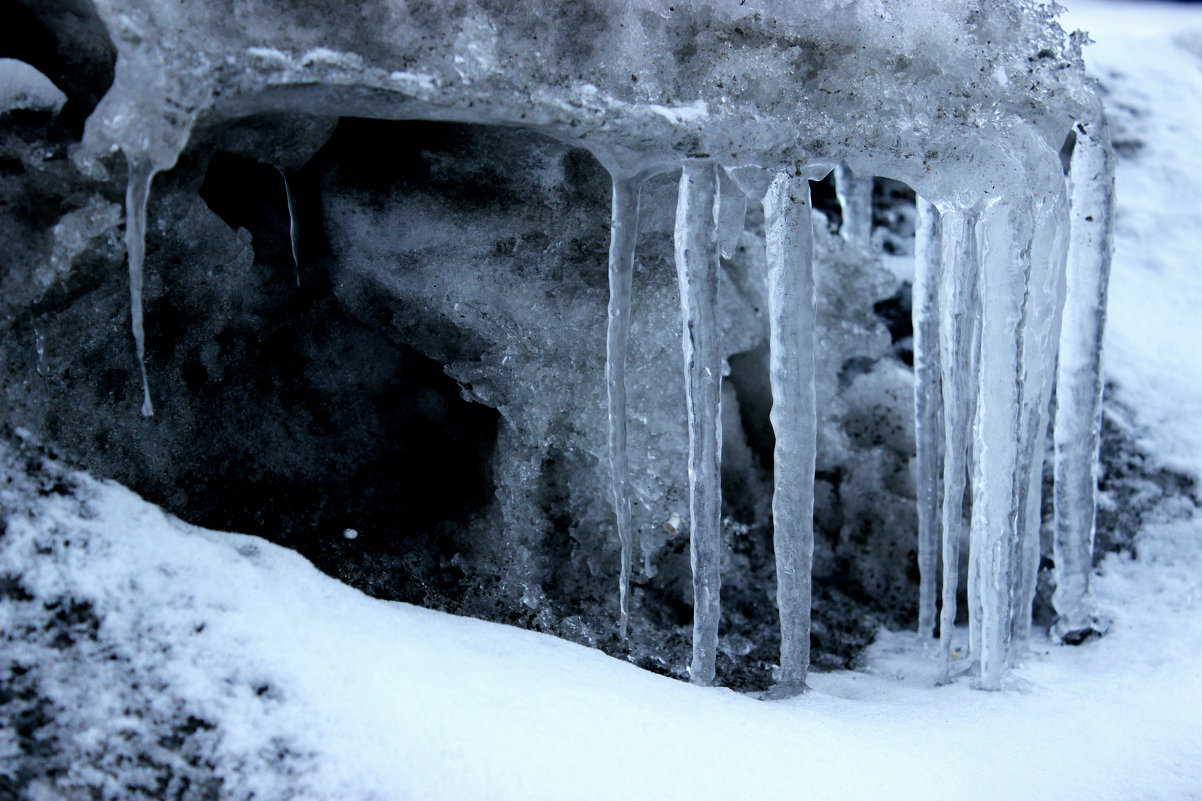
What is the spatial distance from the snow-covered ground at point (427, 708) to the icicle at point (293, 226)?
0.56m

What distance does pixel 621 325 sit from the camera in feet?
4.77

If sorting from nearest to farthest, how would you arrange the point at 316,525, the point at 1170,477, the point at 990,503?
the point at 990,503 → the point at 316,525 → the point at 1170,477

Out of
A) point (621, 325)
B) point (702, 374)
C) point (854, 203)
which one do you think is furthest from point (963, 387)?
point (854, 203)

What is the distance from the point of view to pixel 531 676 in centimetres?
129

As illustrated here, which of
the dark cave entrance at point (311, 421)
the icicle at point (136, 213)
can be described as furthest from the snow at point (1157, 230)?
the icicle at point (136, 213)

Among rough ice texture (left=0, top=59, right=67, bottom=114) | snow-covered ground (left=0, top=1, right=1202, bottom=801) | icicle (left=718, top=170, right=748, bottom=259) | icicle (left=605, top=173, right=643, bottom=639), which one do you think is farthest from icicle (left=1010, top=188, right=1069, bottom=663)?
rough ice texture (left=0, top=59, right=67, bottom=114)

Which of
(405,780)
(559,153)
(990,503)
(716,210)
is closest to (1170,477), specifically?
(990,503)

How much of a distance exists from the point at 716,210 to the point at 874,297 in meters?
0.99

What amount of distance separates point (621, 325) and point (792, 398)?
0.30 metres

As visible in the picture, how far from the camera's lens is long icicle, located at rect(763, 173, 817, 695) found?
1.44m

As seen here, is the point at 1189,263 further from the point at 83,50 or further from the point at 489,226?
the point at 83,50

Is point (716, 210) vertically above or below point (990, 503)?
above

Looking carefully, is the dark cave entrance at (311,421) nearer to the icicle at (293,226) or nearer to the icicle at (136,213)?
the icicle at (293,226)

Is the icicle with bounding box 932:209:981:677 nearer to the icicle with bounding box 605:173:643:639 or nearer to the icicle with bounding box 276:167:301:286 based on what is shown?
the icicle with bounding box 605:173:643:639
